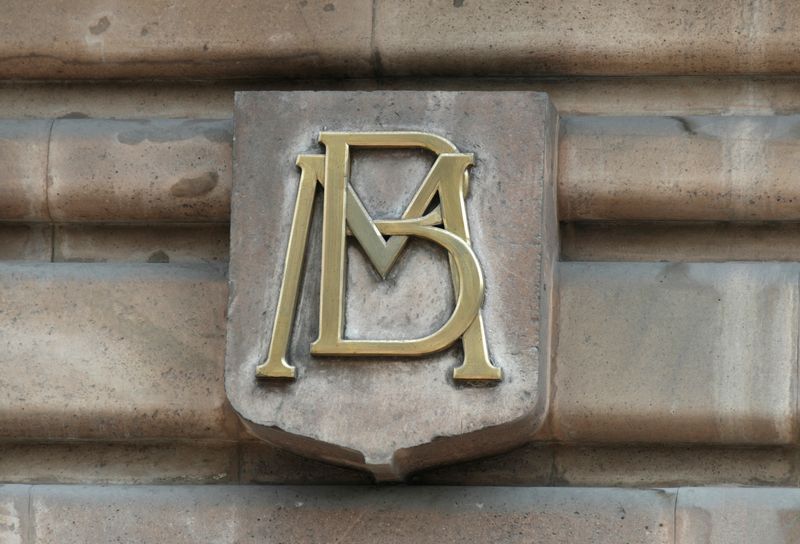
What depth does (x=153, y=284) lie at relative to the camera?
483cm

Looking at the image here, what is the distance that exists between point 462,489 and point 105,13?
1430 millimetres

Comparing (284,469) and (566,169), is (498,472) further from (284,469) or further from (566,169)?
(566,169)

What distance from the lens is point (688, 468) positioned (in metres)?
4.64

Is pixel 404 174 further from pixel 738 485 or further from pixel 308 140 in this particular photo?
pixel 738 485

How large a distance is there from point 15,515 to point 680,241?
1623 mm

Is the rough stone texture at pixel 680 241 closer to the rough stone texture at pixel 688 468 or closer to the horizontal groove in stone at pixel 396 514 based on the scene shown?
the rough stone texture at pixel 688 468

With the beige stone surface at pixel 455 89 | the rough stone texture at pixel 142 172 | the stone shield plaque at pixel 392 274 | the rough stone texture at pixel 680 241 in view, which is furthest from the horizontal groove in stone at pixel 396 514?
the beige stone surface at pixel 455 89

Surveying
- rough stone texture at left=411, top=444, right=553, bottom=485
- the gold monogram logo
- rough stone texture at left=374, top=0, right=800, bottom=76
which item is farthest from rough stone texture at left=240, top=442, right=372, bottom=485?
rough stone texture at left=374, top=0, right=800, bottom=76

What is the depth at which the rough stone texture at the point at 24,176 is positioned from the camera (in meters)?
4.93

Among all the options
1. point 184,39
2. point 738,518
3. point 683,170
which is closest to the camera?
point 738,518

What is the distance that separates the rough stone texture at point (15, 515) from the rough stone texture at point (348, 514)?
0.07ft

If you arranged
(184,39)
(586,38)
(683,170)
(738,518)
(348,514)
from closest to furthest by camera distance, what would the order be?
1. (738,518)
2. (348,514)
3. (683,170)
4. (586,38)
5. (184,39)

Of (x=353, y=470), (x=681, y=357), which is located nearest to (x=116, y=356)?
(x=353, y=470)

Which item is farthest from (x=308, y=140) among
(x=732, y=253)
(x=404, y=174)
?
(x=732, y=253)
